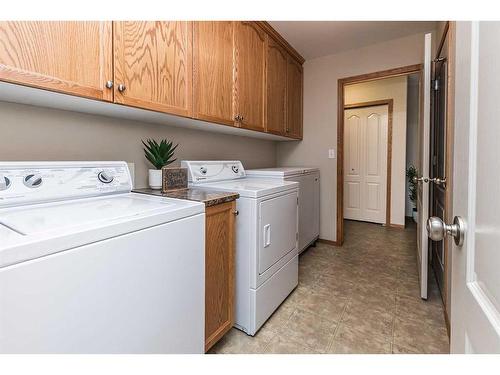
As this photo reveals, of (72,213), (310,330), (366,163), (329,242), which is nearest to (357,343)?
(310,330)

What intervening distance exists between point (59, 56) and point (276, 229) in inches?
56.5

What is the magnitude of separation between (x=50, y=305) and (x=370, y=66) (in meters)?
3.33

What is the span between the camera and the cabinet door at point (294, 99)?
9.45 feet

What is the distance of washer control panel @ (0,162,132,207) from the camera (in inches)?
39.5

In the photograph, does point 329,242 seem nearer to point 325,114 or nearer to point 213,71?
point 325,114

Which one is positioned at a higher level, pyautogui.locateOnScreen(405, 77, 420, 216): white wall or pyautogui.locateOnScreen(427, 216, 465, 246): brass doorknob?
pyautogui.locateOnScreen(405, 77, 420, 216): white wall

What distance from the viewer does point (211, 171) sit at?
2.00 m

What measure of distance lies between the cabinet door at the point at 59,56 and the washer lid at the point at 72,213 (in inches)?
18.9

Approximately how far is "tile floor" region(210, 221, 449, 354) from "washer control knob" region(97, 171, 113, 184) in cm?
112

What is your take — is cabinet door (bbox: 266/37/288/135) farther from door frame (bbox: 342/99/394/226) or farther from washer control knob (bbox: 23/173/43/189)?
door frame (bbox: 342/99/394/226)

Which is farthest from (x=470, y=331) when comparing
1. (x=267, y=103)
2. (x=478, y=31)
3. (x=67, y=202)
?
(x=267, y=103)

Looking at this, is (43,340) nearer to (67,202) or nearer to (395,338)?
(67,202)

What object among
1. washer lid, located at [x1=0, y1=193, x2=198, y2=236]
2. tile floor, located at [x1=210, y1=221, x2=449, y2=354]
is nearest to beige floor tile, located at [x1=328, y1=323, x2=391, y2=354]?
tile floor, located at [x1=210, y1=221, x2=449, y2=354]

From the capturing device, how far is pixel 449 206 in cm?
148
